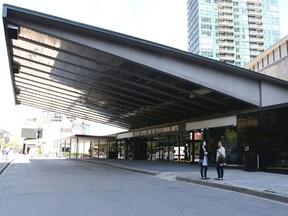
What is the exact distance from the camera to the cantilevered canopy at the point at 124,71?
1748cm

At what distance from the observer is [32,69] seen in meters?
26.8

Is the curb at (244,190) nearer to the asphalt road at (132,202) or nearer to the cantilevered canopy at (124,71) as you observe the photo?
the asphalt road at (132,202)

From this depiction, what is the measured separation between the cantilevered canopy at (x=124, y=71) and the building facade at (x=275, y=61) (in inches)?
333

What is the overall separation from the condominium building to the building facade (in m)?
70.6

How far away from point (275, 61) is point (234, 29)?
107 metres

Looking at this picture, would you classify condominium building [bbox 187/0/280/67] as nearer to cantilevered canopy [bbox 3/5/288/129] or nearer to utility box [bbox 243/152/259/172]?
cantilevered canopy [bbox 3/5/288/129]

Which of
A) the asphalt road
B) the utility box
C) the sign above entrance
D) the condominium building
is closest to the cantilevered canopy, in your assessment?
the sign above entrance

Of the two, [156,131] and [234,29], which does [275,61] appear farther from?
[234,29]

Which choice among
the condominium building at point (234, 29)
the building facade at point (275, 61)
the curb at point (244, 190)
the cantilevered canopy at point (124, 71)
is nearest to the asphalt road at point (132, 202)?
the curb at point (244, 190)

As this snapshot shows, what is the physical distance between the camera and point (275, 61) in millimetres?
34750

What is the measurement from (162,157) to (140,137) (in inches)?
263

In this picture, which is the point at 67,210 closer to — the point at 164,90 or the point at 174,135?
the point at 164,90

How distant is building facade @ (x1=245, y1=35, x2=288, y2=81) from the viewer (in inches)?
1199

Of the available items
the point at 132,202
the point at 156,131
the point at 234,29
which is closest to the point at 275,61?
the point at 156,131
